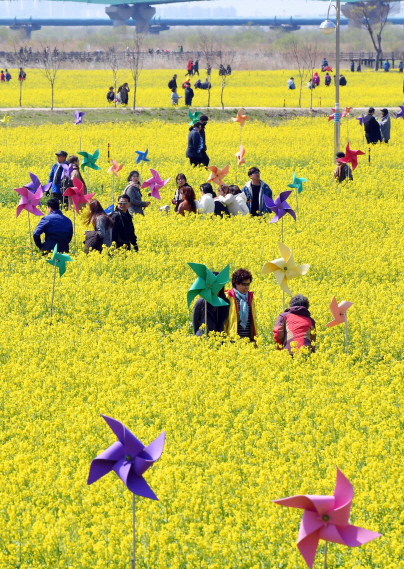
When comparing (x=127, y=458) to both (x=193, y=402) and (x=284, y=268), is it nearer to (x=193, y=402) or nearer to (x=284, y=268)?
(x=193, y=402)

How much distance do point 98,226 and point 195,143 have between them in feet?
27.5

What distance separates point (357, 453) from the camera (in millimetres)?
6699

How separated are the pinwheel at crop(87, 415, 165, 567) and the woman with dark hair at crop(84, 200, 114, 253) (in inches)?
301

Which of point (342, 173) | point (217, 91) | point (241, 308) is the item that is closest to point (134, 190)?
point (342, 173)

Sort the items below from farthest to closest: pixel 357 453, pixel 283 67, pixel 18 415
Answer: pixel 283 67 → pixel 18 415 → pixel 357 453

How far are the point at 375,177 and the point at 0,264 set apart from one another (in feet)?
37.0

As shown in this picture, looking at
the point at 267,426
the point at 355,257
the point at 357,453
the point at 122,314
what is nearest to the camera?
the point at 357,453

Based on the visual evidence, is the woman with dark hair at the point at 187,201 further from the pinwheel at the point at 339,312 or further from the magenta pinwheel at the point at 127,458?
the magenta pinwheel at the point at 127,458

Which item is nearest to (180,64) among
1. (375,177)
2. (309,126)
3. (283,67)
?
(283,67)

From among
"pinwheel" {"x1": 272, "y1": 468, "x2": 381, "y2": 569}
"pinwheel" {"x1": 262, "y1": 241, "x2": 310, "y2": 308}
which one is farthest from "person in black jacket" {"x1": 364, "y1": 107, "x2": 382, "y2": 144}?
"pinwheel" {"x1": 272, "y1": 468, "x2": 381, "y2": 569}

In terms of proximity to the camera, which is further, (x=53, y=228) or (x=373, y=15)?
(x=373, y=15)

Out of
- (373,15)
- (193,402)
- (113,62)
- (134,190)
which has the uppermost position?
(373,15)

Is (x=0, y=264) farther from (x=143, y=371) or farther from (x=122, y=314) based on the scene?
(x=143, y=371)

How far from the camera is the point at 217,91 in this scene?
47.1 metres
